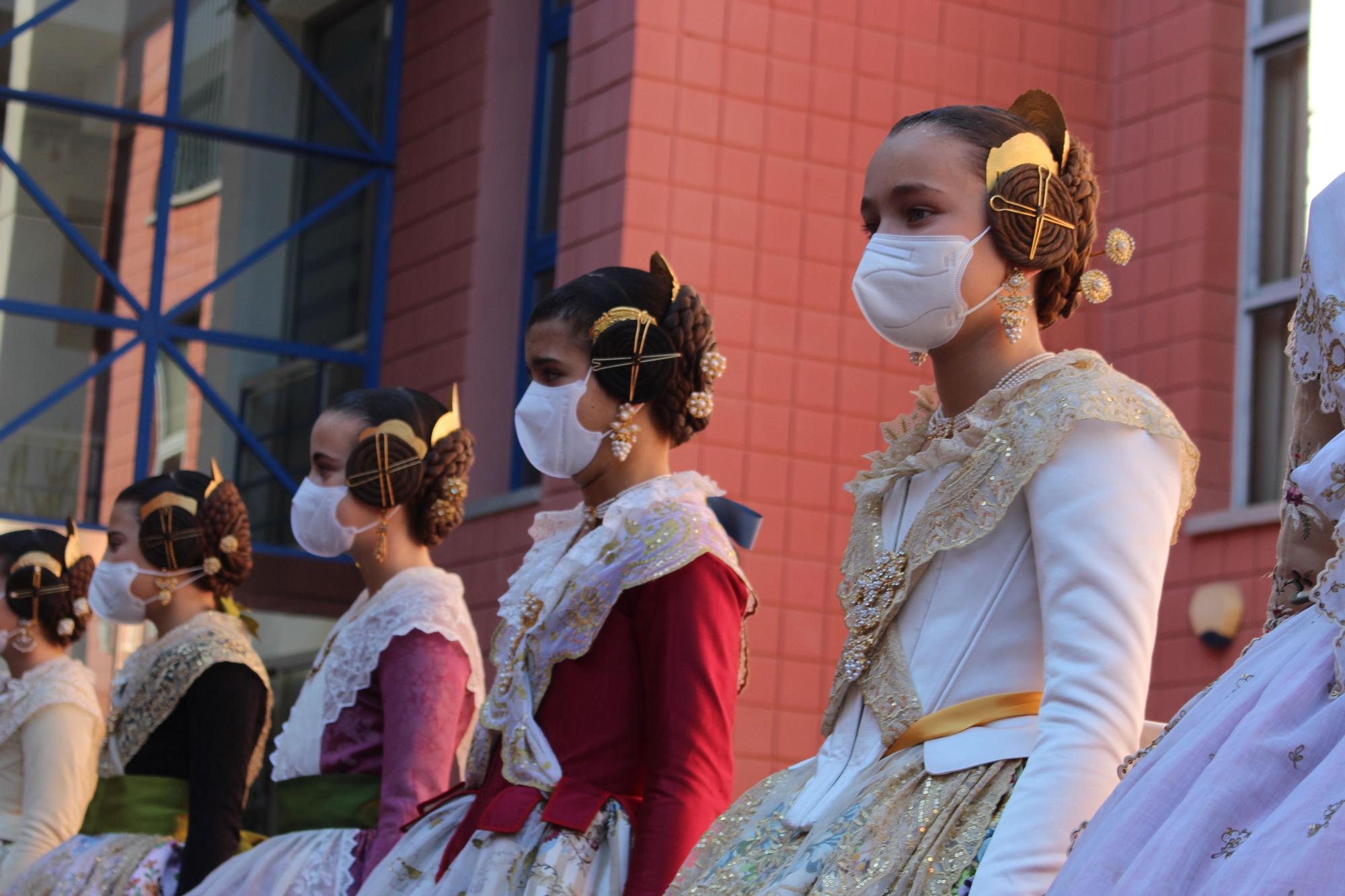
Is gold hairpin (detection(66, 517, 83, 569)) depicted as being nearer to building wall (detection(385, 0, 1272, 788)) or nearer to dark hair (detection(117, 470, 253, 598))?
dark hair (detection(117, 470, 253, 598))

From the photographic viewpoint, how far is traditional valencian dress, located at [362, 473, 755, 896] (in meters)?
3.29

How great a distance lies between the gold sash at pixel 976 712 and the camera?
98.2 inches

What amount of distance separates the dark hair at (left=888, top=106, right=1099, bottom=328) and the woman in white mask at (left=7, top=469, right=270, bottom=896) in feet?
8.32

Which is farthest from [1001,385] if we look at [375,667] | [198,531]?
[198,531]

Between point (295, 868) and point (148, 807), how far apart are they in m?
0.85

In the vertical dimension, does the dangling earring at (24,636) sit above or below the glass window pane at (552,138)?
below

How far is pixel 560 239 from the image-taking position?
27.1 feet

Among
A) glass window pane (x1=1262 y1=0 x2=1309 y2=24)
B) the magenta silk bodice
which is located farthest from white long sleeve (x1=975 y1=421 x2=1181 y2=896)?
glass window pane (x1=1262 y1=0 x2=1309 y2=24)

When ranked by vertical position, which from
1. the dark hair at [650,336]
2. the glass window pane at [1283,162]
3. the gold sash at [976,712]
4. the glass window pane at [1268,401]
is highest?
the glass window pane at [1283,162]

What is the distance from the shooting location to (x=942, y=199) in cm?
270

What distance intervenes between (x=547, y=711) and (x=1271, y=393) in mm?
5409

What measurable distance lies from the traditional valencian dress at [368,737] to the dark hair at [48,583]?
2011mm

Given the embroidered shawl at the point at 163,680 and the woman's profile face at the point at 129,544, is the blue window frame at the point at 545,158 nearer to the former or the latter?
the woman's profile face at the point at 129,544

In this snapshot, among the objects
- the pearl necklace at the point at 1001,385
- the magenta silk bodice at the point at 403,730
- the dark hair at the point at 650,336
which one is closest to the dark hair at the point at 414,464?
the magenta silk bodice at the point at 403,730
